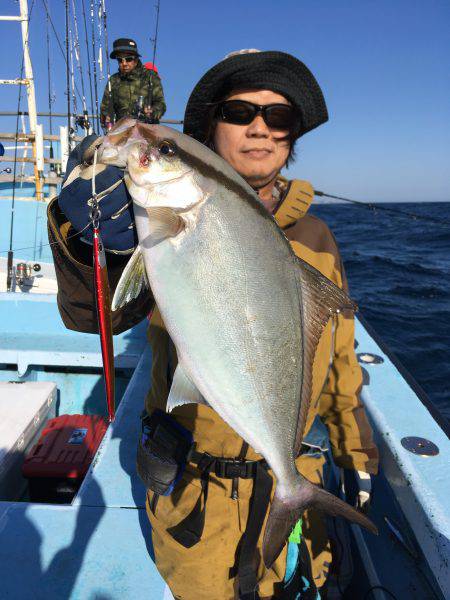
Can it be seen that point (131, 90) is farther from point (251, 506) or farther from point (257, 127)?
point (251, 506)

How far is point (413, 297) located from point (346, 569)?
36.7ft

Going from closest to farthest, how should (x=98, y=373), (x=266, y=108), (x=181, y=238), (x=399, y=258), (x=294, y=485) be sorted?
(x=181, y=238) < (x=294, y=485) < (x=266, y=108) < (x=98, y=373) < (x=399, y=258)

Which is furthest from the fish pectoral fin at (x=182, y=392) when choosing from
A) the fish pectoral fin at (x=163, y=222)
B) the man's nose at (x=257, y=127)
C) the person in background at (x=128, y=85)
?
the person in background at (x=128, y=85)

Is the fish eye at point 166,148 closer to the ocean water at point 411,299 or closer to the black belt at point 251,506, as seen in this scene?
the black belt at point 251,506

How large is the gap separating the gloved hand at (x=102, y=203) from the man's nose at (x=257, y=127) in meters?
0.73

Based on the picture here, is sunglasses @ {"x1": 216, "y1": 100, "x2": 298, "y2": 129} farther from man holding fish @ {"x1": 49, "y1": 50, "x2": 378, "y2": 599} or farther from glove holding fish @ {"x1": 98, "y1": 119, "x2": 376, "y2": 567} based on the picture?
glove holding fish @ {"x1": 98, "y1": 119, "x2": 376, "y2": 567}

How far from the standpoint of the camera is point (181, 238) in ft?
4.11

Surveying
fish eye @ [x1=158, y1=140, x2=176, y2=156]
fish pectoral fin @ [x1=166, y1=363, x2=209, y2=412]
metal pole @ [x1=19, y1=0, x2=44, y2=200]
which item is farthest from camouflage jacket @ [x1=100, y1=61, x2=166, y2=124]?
fish pectoral fin @ [x1=166, y1=363, x2=209, y2=412]

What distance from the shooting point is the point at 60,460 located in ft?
9.61

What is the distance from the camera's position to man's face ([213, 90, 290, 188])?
189cm

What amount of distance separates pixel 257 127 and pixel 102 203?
859 mm

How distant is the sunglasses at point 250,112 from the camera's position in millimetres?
1885

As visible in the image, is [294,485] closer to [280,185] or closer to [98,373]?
[280,185]

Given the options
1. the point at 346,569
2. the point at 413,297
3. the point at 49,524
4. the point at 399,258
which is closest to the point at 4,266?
the point at 49,524
